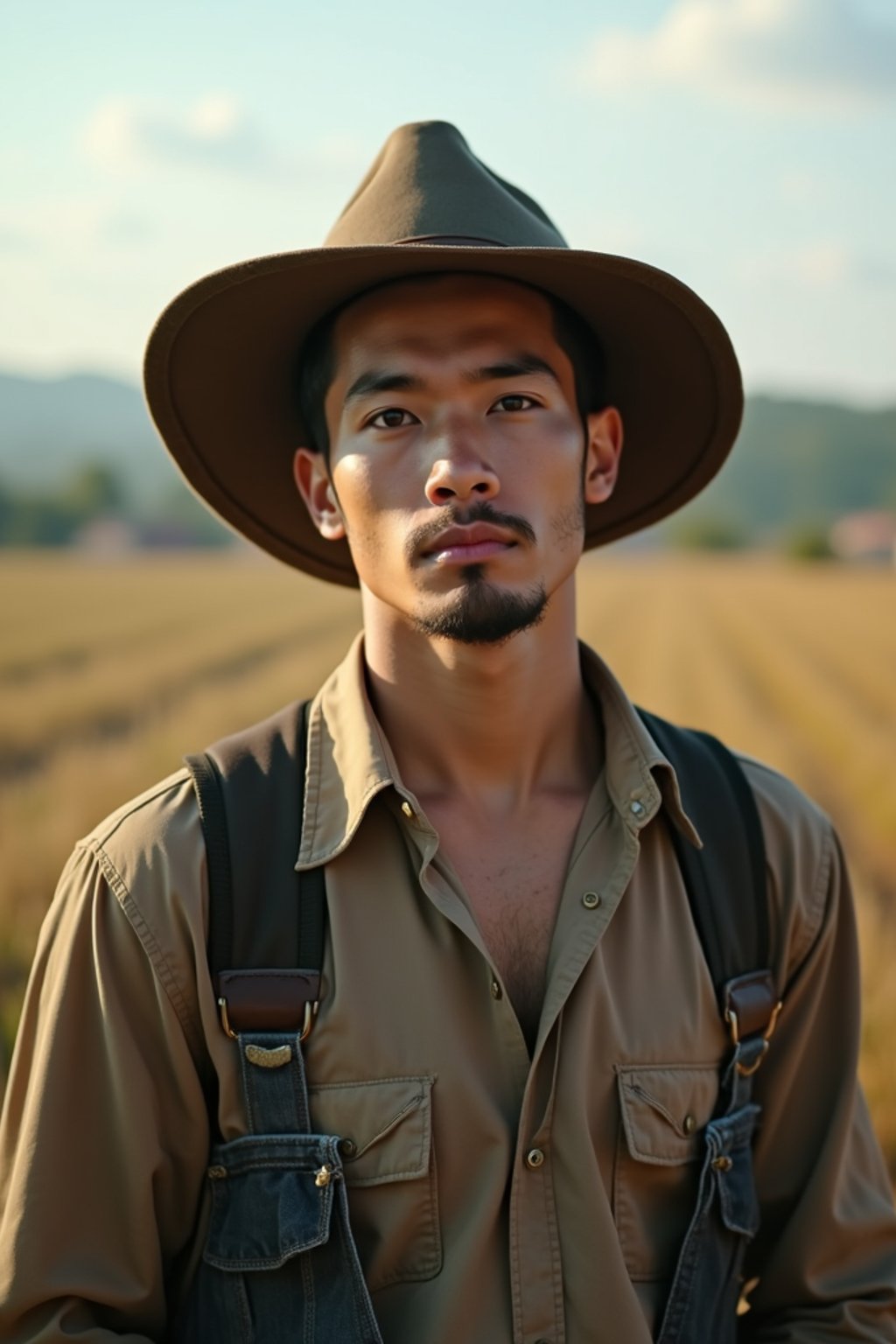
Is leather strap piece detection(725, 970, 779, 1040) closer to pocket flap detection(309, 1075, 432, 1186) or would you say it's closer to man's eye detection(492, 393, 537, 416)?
pocket flap detection(309, 1075, 432, 1186)

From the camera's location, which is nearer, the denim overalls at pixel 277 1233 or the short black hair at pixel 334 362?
the denim overalls at pixel 277 1233

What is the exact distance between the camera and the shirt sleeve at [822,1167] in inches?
107

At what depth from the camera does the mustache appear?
261 cm

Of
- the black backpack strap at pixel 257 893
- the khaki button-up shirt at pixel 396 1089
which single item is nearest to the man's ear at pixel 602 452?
the khaki button-up shirt at pixel 396 1089

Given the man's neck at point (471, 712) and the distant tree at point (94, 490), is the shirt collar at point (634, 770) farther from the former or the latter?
the distant tree at point (94, 490)

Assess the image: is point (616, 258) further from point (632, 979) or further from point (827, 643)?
point (827, 643)

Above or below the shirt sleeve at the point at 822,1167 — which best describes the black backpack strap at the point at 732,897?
above

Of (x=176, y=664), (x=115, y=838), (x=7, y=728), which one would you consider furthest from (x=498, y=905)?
(x=176, y=664)

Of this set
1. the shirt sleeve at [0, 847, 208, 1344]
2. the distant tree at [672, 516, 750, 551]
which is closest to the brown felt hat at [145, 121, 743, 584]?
the shirt sleeve at [0, 847, 208, 1344]

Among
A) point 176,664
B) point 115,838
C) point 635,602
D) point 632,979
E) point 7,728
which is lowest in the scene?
point 632,979

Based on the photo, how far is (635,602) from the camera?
29.6 meters

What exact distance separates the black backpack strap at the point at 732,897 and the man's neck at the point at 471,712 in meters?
0.25

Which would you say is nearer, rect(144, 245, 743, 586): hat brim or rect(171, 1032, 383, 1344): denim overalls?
rect(171, 1032, 383, 1344): denim overalls

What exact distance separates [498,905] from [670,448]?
1261 millimetres
